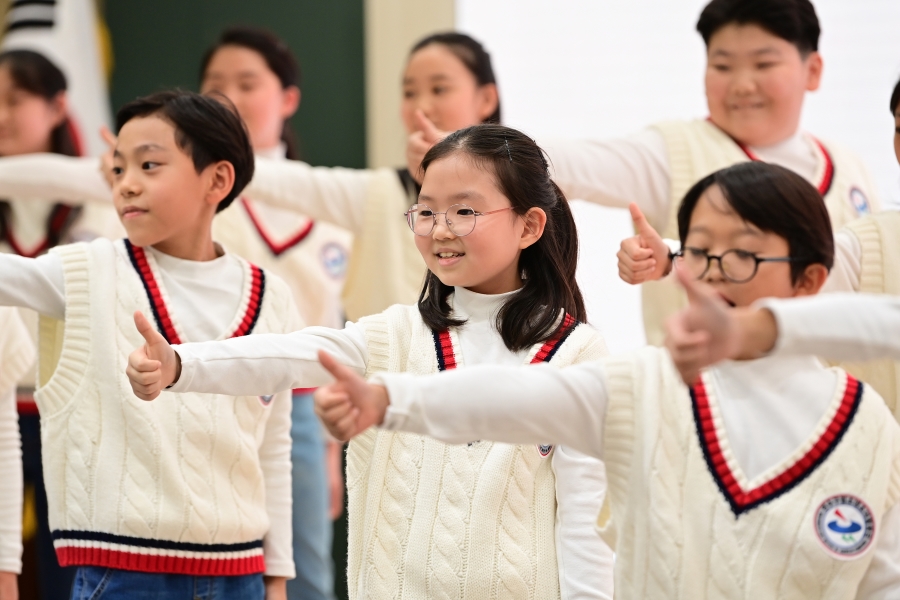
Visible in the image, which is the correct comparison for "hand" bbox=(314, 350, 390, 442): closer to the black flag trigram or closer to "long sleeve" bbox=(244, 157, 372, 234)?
"long sleeve" bbox=(244, 157, 372, 234)

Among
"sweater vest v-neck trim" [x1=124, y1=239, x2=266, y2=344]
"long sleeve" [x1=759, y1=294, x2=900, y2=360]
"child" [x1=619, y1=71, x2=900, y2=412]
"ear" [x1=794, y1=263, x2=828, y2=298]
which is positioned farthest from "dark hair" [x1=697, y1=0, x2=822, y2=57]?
"long sleeve" [x1=759, y1=294, x2=900, y2=360]

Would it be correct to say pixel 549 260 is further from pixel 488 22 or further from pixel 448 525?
pixel 488 22

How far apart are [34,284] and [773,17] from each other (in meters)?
1.43

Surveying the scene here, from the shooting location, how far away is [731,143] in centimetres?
225

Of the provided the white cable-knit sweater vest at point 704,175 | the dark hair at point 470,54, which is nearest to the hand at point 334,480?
the dark hair at point 470,54

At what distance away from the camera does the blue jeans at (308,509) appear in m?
2.70

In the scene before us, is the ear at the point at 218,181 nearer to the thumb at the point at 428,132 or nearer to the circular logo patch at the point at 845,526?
the thumb at the point at 428,132

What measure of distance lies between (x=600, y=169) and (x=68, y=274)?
1030mm

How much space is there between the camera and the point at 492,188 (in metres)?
1.60

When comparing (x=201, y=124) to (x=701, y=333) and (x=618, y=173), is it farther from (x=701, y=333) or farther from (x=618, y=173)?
(x=701, y=333)

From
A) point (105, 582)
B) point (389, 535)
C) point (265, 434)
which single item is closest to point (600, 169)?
point (265, 434)

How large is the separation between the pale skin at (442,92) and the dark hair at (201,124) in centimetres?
67

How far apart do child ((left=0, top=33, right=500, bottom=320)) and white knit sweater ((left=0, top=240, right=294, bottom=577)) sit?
696mm

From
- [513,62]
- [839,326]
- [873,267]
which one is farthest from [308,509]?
[839,326]
